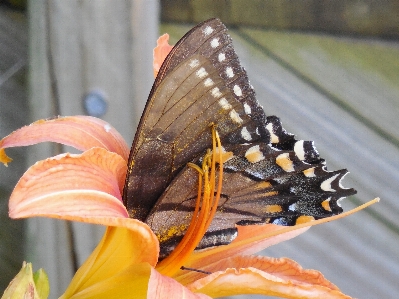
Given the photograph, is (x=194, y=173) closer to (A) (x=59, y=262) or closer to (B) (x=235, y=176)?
(B) (x=235, y=176)

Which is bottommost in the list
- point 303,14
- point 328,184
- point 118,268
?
point 118,268

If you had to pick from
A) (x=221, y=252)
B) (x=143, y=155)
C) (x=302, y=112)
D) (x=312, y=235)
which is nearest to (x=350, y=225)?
(x=312, y=235)

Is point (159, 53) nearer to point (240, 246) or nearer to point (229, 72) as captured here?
point (229, 72)

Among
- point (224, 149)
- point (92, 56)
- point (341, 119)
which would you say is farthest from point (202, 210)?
point (341, 119)

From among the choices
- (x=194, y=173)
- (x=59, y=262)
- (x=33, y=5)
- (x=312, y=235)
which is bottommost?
(x=59, y=262)

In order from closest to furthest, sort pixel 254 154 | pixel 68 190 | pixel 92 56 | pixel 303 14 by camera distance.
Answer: pixel 68 190 → pixel 254 154 → pixel 92 56 → pixel 303 14

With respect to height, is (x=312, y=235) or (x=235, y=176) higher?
(x=235, y=176)

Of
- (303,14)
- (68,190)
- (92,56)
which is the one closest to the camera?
(68,190)
